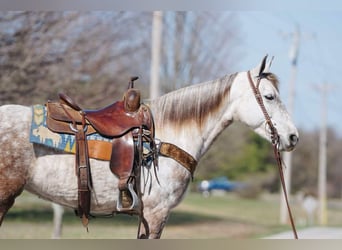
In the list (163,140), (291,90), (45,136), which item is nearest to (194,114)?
(163,140)

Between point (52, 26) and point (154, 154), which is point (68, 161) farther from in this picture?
point (52, 26)

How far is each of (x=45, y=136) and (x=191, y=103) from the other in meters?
0.93

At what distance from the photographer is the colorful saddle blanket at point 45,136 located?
3139mm

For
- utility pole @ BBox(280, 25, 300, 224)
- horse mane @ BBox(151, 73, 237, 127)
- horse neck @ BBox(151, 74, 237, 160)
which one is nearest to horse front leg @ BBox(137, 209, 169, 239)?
horse neck @ BBox(151, 74, 237, 160)

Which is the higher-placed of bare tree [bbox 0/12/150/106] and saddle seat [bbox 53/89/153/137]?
bare tree [bbox 0/12/150/106]

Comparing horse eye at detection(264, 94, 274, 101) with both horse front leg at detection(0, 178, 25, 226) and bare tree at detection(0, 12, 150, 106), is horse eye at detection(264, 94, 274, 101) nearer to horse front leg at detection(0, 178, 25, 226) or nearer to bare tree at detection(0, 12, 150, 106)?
horse front leg at detection(0, 178, 25, 226)

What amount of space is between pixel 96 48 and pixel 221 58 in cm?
427

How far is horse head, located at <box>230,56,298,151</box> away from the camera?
11.3 ft

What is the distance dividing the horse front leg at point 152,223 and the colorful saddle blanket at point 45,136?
1.83 ft

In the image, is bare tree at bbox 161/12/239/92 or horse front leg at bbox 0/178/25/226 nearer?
horse front leg at bbox 0/178/25/226

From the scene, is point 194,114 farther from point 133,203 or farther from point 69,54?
point 69,54

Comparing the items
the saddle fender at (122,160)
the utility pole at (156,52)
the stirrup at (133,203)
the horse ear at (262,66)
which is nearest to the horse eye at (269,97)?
the horse ear at (262,66)

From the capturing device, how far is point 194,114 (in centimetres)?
347
